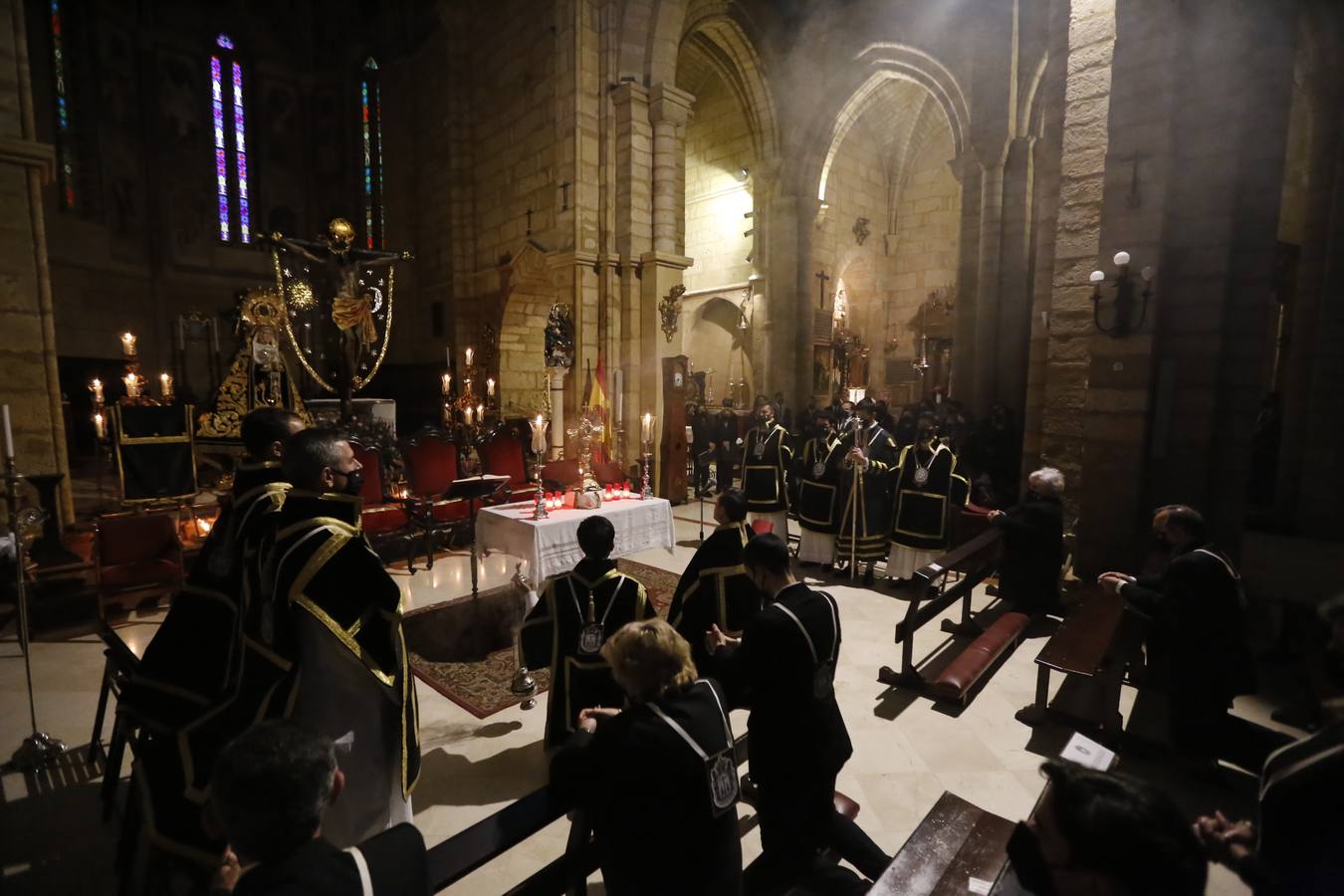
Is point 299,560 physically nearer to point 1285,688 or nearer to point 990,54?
point 1285,688

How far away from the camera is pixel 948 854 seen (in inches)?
87.7

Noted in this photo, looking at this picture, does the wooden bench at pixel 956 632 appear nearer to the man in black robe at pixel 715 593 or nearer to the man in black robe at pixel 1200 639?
the man in black robe at pixel 1200 639

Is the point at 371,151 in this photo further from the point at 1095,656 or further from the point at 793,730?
the point at 1095,656

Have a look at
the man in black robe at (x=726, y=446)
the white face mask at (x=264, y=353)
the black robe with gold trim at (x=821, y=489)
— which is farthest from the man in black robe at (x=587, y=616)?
the man in black robe at (x=726, y=446)

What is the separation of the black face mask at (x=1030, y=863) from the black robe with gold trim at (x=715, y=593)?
2.32m

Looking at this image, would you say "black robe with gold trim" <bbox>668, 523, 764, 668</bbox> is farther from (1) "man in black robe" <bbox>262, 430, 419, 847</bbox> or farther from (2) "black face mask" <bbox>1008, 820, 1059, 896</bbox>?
(2) "black face mask" <bbox>1008, 820, 1059, 896</bbox>

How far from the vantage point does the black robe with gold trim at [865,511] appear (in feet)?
23.1

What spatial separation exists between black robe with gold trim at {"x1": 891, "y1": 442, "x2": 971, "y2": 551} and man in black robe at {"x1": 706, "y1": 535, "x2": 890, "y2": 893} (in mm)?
4589

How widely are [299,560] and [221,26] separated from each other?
2200cm

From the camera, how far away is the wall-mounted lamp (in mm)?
5918

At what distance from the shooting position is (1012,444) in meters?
10.4

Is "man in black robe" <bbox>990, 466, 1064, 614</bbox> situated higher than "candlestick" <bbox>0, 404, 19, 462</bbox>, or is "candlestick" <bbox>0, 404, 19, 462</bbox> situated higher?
"candlestick" <bbox>0, 404, 19, 462</bbox>

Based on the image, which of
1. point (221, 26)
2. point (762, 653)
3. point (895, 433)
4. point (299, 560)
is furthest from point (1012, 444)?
point (221, 26)

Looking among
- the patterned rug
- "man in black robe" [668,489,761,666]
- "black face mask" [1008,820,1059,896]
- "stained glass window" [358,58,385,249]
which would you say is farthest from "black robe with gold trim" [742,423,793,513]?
"stained glass window" [358,58,385,249]
